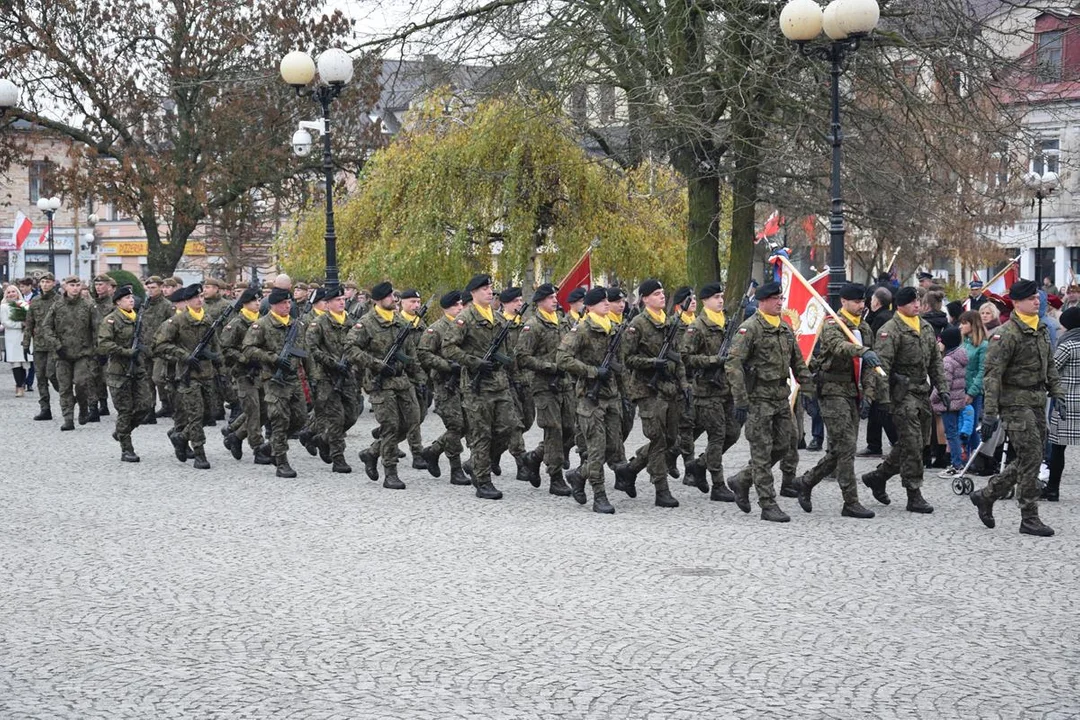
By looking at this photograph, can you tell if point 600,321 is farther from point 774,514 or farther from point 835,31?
point 835,31

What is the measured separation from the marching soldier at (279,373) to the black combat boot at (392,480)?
1.15 meters

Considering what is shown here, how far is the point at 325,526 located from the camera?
10797mm

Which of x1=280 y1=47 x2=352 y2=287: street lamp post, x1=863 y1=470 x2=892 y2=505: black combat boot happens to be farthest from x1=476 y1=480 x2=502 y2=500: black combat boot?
x1=280 y1=47 x2=352 y2=287: street lamp post

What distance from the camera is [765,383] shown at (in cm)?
1120

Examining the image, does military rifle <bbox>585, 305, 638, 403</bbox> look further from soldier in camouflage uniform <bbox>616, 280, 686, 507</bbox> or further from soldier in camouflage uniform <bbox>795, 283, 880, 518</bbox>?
soldier in camouflage uniform <bbox>795, 283, 880, 518</bbox>

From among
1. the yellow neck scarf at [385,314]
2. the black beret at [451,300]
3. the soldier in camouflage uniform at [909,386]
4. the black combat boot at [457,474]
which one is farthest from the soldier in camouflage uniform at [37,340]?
the soldier in camouflage uniform at [909,386]

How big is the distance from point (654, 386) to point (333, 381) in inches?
142

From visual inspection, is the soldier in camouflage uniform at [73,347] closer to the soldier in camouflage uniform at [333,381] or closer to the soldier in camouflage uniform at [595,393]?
the soldier in camouflage uniform at [333,381]

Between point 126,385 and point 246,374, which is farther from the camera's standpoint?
point 126,385

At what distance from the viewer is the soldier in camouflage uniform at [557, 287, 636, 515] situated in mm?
11555

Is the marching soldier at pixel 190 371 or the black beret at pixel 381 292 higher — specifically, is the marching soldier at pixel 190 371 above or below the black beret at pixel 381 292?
below

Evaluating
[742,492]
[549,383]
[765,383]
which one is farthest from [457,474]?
[765,383]

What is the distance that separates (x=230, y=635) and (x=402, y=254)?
18443 millimetres

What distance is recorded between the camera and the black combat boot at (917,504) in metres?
11.3
